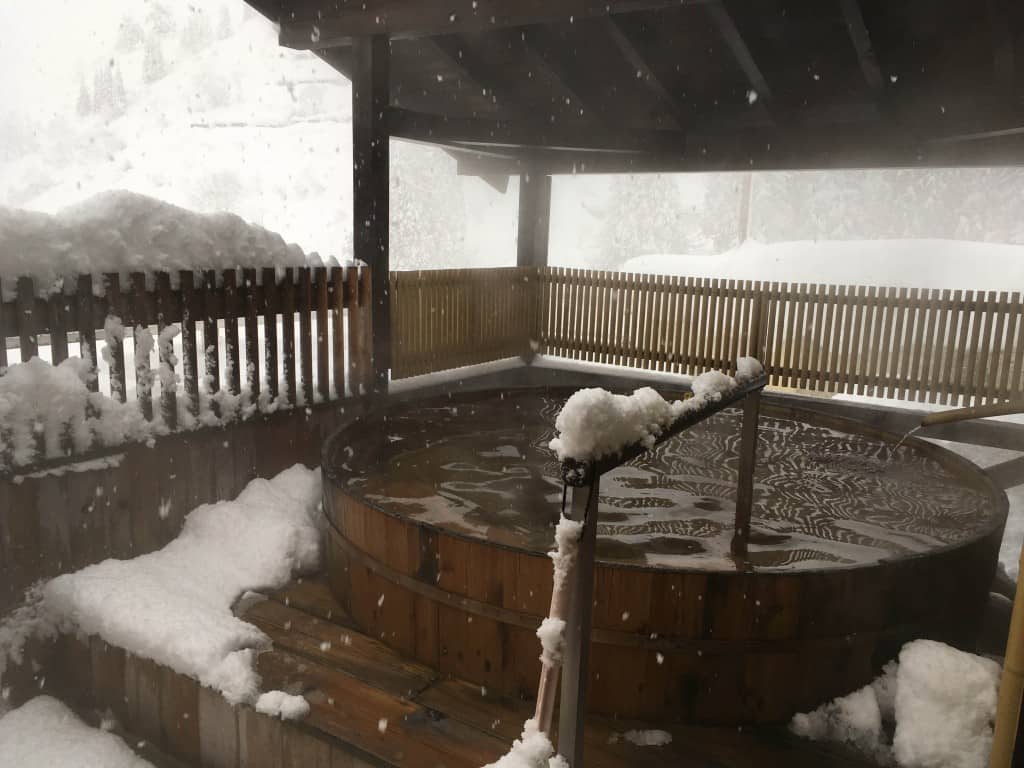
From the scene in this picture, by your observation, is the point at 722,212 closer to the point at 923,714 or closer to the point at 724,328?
the point at 724,328

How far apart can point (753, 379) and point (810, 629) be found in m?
0.95

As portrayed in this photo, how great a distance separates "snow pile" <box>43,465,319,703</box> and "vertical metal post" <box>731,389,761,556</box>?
6.93ft

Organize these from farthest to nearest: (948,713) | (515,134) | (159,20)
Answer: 1. (159,20)
2. (515,134)
3. (948,713)

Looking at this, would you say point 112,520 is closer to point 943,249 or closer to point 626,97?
point 626,97

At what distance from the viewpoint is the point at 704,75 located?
7727 mm

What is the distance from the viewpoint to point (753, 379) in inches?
112

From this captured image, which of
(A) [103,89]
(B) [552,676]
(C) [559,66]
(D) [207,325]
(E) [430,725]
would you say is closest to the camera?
(B) [552,676]

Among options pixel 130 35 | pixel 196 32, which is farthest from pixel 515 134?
pixel 130 35

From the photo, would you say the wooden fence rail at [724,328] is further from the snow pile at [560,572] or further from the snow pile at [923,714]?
the snow pile at [560,572]

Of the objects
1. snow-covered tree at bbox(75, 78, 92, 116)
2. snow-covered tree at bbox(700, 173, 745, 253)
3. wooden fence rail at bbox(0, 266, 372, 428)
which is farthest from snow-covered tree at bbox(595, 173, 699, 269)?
snow-covered tree at bbox(75, 78, 92, 116)

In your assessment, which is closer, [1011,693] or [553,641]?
[1011,693]

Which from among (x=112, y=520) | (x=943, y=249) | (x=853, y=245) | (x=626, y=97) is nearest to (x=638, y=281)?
(x=626, y=97)

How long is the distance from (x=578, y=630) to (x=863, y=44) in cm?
599

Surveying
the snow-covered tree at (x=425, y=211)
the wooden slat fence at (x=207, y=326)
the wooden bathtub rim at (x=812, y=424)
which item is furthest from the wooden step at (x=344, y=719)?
the snow-covered tree at (x=425, y=211)
